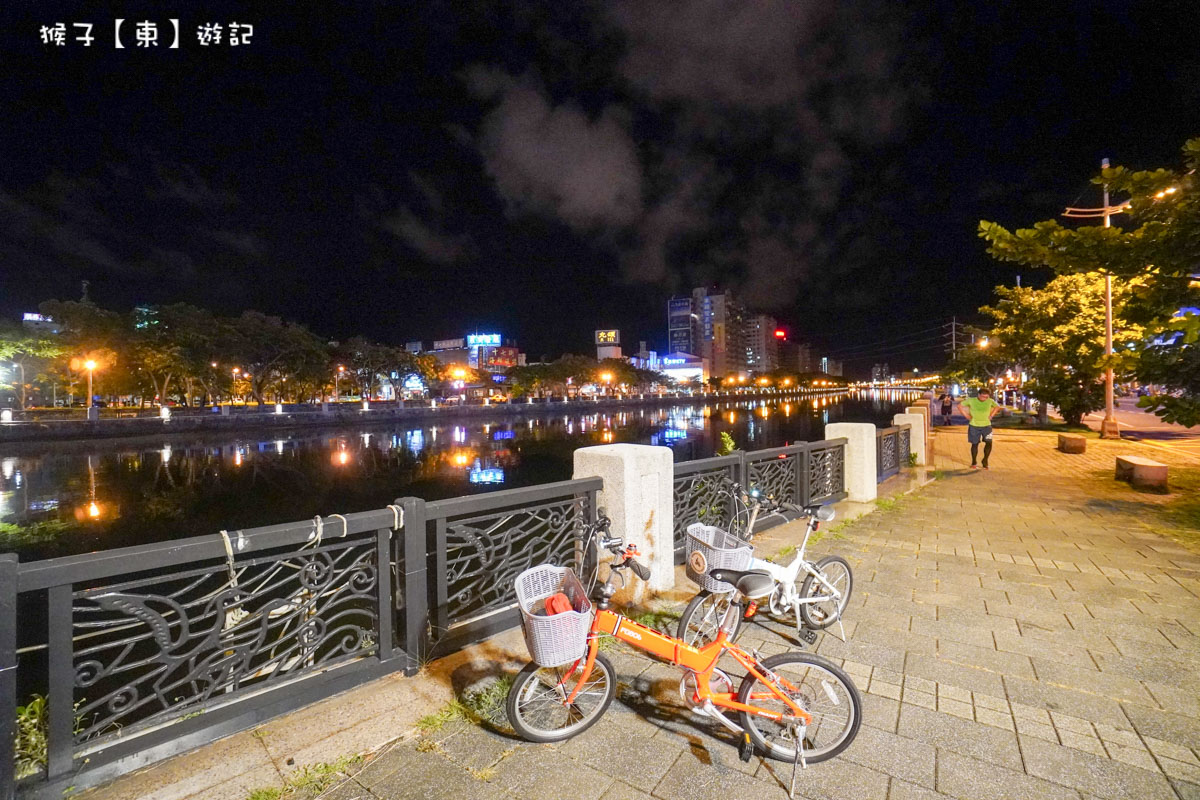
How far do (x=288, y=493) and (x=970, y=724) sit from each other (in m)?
22.9

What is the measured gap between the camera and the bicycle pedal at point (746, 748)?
299cm

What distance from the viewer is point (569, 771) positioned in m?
2.96

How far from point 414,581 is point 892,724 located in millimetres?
3352

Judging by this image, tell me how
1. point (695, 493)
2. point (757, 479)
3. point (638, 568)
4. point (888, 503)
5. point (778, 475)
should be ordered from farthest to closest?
point (888, 503)
point (778, 475)
point (757, 479)
point (695, 493)
point (638, 568)

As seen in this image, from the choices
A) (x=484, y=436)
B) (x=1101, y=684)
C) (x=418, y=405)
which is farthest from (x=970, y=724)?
(x=418, y=405)

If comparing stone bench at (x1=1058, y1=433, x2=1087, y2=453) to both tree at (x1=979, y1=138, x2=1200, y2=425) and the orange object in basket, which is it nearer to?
tree at (x1=979, y1=138, x2=1200, y2=425)

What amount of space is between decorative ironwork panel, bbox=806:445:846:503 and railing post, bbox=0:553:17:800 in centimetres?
913

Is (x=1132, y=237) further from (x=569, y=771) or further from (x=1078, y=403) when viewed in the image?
(x=1078, y=403)

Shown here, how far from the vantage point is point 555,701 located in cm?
340

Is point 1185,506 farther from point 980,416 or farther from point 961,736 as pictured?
point 961,736

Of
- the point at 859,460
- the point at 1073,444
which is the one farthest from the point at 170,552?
the point at 1073,444

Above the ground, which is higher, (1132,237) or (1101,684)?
(1132,237)

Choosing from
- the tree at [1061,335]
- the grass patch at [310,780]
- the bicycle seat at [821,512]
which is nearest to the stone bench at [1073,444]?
the tree at [1061,335]

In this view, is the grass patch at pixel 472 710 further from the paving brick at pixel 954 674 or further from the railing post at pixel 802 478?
the railing post at pixel 802 478
